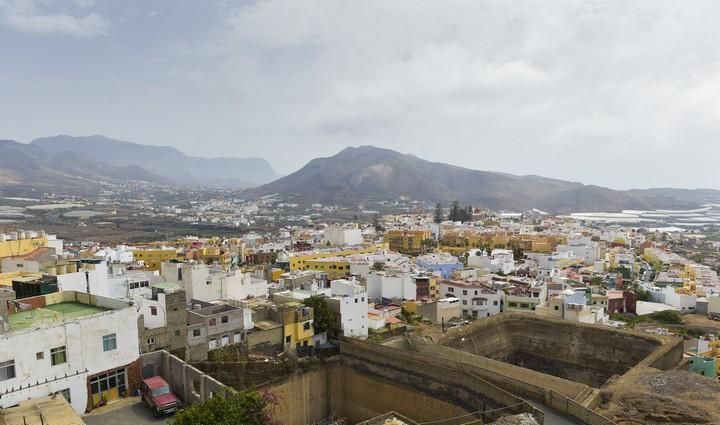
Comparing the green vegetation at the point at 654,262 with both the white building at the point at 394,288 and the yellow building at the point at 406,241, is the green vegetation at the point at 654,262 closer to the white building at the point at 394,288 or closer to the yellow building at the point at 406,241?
the yellow building at the point at 406,241

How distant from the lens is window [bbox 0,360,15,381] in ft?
40.6

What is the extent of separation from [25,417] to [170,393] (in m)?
3.80

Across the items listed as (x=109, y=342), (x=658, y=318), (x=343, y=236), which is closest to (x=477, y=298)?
(x=658, y=318)

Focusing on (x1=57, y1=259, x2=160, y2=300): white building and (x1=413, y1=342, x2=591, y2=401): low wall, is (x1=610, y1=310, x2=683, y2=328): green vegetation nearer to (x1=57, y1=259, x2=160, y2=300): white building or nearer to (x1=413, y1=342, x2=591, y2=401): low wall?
(x1=413, y1=342, x2=591, y2=401): low wall

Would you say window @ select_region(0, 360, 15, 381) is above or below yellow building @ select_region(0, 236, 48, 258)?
below

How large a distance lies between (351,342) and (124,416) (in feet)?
35.9

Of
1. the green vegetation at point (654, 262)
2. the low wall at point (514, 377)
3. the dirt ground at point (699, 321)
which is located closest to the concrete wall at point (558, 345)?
the low wall at point (514, 377)

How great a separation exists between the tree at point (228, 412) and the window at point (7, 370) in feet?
13.7

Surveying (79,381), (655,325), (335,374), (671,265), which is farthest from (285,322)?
(671,265)

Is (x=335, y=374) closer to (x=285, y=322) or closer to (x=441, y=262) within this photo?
(x=285, y=322)

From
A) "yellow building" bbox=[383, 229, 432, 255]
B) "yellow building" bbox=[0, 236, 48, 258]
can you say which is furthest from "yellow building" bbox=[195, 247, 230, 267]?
"yellow building" bbox=[383, 229, 432, 255]

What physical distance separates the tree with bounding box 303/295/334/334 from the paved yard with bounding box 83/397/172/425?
439 inches

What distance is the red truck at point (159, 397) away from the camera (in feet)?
45.6

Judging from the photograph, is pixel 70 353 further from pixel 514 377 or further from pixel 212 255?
pixel 212 255
